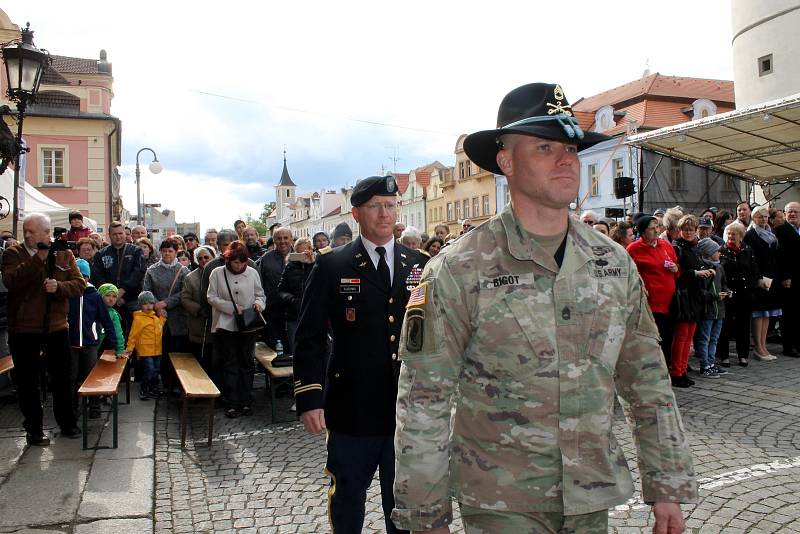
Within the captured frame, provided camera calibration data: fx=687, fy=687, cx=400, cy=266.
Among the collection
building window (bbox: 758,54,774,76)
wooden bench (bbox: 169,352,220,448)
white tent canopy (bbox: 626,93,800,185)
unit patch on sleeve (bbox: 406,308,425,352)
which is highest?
building window (bbox: 758,54,774,76)

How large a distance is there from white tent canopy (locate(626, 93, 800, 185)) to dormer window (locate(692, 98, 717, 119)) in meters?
22.6

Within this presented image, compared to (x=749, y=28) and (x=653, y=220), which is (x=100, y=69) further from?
(x=653, y=220)

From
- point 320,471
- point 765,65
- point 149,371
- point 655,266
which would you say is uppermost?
point 765,65

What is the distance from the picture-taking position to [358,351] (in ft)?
11.0

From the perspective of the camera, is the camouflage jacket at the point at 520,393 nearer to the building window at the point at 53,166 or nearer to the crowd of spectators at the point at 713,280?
the crowd of spectators at the point at 713,280

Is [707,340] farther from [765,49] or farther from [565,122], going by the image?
[765,49]

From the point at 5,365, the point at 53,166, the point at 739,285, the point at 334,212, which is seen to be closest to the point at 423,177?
the point at 334,212

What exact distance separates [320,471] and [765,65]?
2830 centimetres

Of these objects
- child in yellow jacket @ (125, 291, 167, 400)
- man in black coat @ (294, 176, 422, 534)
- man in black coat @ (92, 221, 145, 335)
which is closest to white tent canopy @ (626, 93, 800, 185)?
man in black coat @ (92, 221, 145, 335)

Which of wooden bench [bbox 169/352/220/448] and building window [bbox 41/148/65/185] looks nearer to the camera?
wooden bench [bbox 169/352/220/448]

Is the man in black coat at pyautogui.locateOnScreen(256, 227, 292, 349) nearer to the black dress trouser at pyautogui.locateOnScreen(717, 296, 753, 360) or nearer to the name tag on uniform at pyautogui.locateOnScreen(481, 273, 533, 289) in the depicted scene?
the black dress trouser at pyautogui.locateOnScreen(717, 296, 753, 360)

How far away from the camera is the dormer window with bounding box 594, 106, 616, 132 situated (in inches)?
1593

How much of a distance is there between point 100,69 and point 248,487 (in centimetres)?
3283

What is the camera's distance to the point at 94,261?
31.2ft
